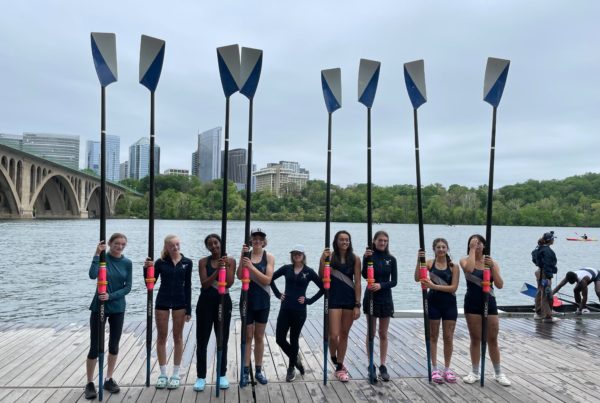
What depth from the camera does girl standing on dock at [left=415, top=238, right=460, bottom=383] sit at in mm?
5027

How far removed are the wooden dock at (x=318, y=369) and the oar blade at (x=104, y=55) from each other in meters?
3.32

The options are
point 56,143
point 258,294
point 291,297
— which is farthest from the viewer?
point 56,143

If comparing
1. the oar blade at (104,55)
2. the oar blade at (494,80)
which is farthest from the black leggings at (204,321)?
the oar blade at (494,80)

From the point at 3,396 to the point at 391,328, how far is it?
5664mm

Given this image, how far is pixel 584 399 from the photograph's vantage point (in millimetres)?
4668

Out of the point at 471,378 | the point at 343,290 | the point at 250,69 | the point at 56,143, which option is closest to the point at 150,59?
the point at 250,69

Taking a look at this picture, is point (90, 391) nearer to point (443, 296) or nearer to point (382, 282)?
point (382, 282)

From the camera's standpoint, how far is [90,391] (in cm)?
443

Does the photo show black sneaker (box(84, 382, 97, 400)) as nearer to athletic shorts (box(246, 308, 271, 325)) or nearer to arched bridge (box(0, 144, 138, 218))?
athletic shorts (box(246, 308, 271, 325))

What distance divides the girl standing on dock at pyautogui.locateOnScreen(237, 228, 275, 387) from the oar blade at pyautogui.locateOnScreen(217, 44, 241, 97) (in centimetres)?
168

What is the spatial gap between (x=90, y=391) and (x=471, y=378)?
412cm

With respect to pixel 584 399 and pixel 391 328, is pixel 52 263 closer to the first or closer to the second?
pixel 391 328

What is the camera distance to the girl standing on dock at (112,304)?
175 inches

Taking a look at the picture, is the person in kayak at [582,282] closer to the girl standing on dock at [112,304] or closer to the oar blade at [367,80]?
the oar blade at [367,80]
